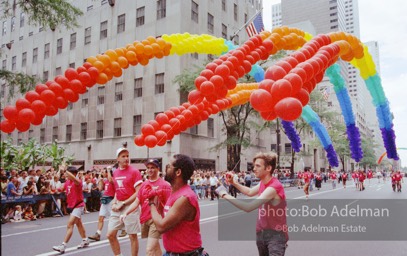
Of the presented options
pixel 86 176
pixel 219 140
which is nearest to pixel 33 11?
pixel 86 176

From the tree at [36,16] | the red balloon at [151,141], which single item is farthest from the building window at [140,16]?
the red balloon at [151,141]

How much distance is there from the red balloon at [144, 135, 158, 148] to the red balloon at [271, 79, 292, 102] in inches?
178

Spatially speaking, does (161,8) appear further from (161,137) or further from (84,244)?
(84,244)

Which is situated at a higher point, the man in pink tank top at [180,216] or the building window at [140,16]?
the building window at [140,16]

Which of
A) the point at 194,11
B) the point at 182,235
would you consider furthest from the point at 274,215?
the point at 194,11

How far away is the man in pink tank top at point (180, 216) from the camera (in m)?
3.34

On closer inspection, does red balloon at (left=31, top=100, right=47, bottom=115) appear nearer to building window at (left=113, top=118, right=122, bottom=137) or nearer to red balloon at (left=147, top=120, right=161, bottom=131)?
red balloon at (left=147, top=120, right=161, bottom=131)

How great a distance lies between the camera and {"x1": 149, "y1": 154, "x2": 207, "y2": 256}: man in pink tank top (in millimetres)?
3336

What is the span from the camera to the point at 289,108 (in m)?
6.96

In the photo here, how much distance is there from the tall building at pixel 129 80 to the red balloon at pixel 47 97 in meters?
20.3

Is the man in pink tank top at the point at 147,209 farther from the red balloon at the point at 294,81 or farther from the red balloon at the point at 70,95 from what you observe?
the red balloon at the point at 70,95

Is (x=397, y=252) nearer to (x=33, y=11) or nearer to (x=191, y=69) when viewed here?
(x=33, y=11)

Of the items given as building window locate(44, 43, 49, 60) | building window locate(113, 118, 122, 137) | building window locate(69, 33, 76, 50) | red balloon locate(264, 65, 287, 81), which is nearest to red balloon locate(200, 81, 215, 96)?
red balloon locate(264, 65, 287, 81)

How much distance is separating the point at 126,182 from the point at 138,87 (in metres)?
27.5
